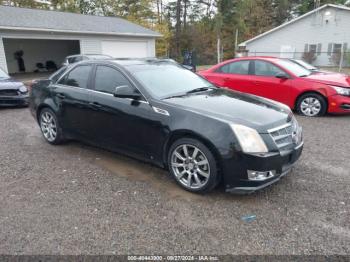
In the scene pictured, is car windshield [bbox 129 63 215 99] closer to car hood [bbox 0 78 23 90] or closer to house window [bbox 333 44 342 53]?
car hood [bbox 0 78 23 90]

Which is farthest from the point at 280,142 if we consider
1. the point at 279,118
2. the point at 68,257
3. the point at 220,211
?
the point at 68,257

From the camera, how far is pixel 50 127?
5574 millimetres

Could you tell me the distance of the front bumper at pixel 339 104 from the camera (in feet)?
23.6

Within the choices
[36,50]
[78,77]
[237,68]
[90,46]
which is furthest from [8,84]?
[36,50]

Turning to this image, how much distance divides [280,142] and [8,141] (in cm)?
503

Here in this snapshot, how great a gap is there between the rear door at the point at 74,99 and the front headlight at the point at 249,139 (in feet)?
7.94

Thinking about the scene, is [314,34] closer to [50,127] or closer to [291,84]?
[291,84]

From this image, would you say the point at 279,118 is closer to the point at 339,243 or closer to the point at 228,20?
the point at 339,243

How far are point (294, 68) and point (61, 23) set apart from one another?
15830mm

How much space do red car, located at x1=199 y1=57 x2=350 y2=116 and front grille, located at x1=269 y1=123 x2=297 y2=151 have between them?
165 inches

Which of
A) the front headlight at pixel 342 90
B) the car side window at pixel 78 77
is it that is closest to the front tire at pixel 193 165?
the car side window at pixel 78 77

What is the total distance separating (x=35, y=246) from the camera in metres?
2.83

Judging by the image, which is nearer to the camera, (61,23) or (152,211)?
(152,211)

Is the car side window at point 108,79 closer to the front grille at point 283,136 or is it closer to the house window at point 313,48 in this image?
the front grille at point 283,136
